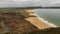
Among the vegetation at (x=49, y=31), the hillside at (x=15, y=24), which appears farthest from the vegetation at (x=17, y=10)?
the vegetation at (x=49, y=31)

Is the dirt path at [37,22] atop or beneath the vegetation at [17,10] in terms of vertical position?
beneath

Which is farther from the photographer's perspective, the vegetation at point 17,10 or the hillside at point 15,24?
the vegetation at point 17,10

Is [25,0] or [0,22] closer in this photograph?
[0,22]

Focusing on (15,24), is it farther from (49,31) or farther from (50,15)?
(50,15)

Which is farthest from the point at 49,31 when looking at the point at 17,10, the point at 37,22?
the point at 17,10

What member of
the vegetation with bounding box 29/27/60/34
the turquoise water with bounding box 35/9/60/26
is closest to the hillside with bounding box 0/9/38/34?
the vegetation with bounding box 29/27/60/34

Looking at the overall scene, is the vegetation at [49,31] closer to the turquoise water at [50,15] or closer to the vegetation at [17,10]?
the turquoise water at [50,15]

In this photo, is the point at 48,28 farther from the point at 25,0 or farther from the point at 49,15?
the point at 25,0

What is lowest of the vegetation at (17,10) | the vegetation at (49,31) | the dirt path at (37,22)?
the vegetation at (49,31)

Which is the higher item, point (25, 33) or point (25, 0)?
point (25, 0)

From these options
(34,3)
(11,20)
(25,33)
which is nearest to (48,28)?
(25,33)
